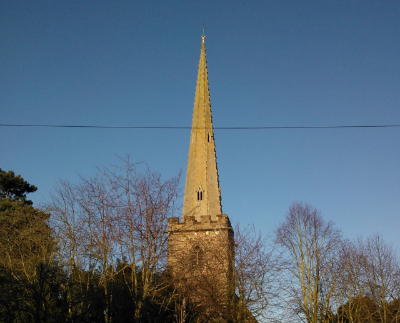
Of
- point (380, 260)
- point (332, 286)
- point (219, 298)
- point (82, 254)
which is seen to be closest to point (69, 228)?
point (82, 254)

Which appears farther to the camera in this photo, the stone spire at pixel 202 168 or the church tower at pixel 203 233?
the stone spire at pixel 202 168

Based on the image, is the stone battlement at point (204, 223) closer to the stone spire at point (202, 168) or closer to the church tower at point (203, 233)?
the church tower at point (203, 233)

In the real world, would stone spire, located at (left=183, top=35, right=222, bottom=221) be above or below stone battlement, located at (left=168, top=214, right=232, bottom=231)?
above

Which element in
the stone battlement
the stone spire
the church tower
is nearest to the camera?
the church tower

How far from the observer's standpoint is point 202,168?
105ft

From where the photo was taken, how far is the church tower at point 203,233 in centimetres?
1952

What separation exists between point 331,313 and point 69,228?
46.9 feet

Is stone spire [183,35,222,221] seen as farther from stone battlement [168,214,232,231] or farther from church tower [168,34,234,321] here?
stone battlement [168,214,232,231]

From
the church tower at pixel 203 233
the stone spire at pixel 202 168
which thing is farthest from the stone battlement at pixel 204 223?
the stone spire at pixel 202 168

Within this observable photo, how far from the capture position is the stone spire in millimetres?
30969

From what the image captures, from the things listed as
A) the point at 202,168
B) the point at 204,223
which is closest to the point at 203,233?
the point at 204,223

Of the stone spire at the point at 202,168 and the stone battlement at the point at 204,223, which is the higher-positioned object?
the stone spire at the point at 202,168

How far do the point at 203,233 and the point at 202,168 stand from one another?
16.0ft

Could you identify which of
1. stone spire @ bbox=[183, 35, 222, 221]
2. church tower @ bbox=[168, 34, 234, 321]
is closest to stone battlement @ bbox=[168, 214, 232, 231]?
church tower @ bbox=[168, 34, 234, 321]
